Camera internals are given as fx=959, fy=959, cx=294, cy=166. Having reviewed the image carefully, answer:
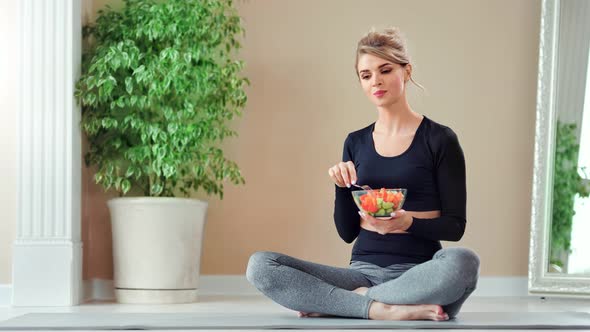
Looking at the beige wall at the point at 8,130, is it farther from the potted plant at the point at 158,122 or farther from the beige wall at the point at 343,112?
the beige wall at the point at 343,112

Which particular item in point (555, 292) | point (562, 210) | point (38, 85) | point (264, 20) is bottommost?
point (555, 292)

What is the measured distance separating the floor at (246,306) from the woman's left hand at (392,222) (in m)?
0.87

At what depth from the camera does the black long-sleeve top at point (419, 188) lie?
2.88m

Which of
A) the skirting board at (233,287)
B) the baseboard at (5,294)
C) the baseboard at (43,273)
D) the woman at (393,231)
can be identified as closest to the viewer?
the woman at (393,231)

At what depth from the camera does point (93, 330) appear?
2686 millimetres

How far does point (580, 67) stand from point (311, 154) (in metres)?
1.35

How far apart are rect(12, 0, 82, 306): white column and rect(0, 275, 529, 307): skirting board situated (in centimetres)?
38

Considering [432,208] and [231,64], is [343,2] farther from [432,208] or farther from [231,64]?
[432,208]

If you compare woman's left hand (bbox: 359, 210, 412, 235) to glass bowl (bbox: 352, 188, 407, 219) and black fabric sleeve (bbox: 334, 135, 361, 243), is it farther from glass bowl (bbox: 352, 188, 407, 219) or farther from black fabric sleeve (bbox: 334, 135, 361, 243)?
black fabric sleeve (bbox: 334, 135, 361, 243)

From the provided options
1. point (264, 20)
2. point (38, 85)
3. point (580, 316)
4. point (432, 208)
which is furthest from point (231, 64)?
point (580, 316)

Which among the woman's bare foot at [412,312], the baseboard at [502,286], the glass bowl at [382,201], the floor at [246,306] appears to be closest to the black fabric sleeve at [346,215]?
the glass bowl at [382,201]

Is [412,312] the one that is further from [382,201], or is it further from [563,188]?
[563,188]

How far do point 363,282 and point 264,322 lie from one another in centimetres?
34

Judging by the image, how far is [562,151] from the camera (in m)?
4.59
